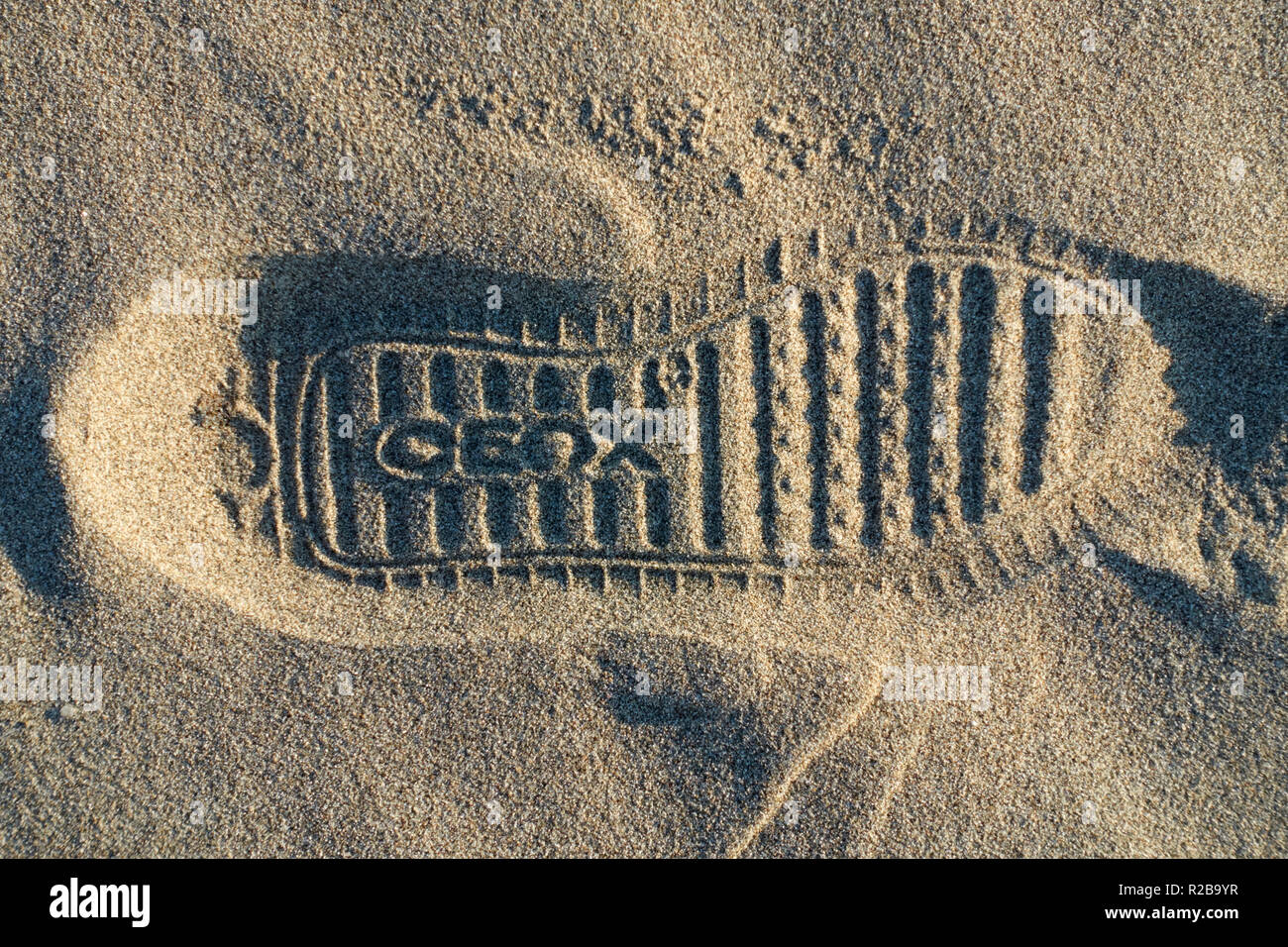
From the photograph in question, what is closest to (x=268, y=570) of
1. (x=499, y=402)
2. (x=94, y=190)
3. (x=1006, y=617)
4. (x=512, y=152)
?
(x=499, y=402)

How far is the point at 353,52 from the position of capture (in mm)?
2336

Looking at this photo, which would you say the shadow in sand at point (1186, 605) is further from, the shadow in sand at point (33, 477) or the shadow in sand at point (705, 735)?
the shadow in sand at point (33, 477)

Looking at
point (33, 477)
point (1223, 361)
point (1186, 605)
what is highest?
point (1223, 361)

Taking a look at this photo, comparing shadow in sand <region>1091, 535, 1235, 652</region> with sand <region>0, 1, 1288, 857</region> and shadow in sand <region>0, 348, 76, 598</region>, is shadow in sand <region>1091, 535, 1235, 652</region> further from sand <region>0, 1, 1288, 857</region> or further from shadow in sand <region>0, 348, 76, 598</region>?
shadow in sand <region>0, 348, 76, 598</region>

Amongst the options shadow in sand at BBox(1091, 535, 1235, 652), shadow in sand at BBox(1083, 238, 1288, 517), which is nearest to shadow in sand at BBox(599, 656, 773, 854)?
shadow in sand at BBox(1091, 535, 1235, 652)

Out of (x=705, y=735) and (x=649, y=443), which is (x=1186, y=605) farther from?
(x=649, y=443)

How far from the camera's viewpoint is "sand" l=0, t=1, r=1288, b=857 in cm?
234

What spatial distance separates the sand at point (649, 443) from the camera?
92.0 inches

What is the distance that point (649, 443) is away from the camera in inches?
96.0

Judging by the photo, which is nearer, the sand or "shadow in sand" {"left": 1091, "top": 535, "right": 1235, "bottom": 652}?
the sand

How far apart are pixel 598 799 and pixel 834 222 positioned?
6.24 feet

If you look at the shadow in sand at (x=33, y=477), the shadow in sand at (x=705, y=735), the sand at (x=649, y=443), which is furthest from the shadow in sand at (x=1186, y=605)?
the shadow in sand at (x=33, y=477)

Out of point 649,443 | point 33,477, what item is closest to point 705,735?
point 649,443
